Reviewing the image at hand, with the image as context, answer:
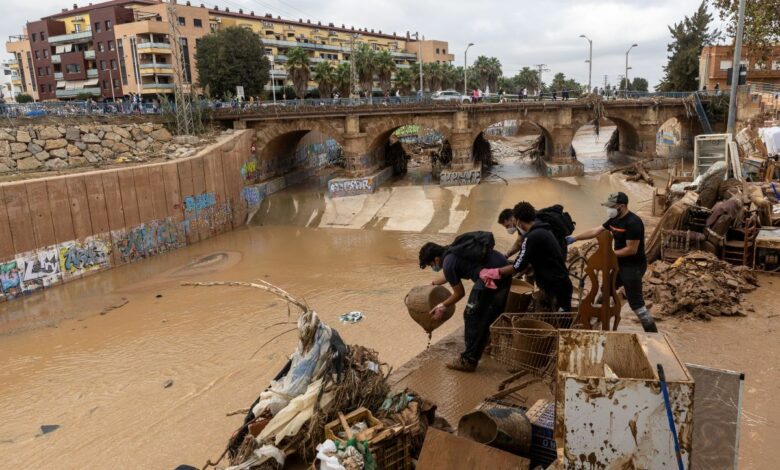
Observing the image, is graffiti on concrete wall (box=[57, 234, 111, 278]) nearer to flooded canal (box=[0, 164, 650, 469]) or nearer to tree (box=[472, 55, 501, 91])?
flooded canal (box=[0, 164, 650, 469])

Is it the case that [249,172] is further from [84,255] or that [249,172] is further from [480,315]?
[480,315]

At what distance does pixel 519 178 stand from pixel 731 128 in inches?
638

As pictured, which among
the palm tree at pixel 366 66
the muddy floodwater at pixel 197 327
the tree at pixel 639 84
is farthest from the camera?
the tree at pixel 639 84

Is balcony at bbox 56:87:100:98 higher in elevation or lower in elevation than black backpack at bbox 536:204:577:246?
higher

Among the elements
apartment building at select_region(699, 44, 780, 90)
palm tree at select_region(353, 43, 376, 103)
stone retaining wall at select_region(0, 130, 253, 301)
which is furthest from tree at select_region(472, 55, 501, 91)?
stone retaining wall at select_region(0, 130, 253, 301)

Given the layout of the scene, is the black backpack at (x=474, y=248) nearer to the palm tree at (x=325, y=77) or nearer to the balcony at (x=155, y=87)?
the palm tree at (x=325, y=77)

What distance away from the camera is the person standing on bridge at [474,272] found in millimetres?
6953

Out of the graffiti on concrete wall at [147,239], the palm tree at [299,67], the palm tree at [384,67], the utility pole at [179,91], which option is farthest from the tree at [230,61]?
the graffiti on concrete wall at [147,239]

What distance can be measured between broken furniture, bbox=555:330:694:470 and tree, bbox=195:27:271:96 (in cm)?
4744

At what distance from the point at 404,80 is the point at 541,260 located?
5851 cm

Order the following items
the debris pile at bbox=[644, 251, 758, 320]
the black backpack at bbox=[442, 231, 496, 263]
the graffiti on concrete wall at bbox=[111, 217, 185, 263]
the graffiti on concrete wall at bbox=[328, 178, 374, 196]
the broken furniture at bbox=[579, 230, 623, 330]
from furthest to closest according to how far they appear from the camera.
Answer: the graffiti on concrete wall at bbox=[328, 178, 374, 196]
the graffiti on concrete wall at bbox=[111, 217, 185, 263]
the debris pile at bbox=[644, 251, 758, 320]
the black backpack at bbox=[442, 231, 496, 263]
the broken furniture at bbox=[579, 230, 623, 330]

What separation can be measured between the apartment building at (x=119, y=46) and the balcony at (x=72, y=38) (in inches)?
0.4

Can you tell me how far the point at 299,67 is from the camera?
51.7 meters

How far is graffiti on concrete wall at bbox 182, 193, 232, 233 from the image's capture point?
88.4 feet
